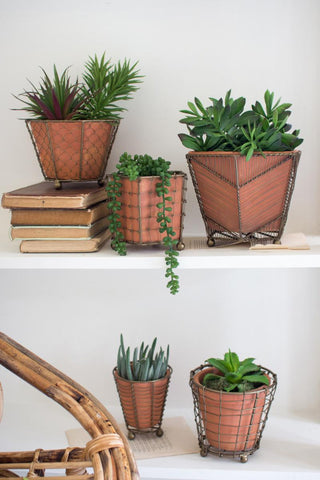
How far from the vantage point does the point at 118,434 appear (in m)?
0.85

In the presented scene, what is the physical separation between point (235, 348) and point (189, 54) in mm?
704

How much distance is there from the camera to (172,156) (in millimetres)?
1351

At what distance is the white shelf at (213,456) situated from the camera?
44.4 inches

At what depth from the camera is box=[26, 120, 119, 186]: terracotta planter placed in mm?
1161

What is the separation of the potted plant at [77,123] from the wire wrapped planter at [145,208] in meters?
0.13

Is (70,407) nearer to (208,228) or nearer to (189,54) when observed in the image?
(208,228)

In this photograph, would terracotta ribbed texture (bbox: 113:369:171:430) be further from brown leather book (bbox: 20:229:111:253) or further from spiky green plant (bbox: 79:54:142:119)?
spiky green plant (bbox: 79:54:142:119)

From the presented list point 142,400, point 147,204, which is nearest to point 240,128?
point 147,204

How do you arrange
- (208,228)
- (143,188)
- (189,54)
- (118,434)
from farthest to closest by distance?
(189,54) → (208,228) → (143,188) → (118,434)

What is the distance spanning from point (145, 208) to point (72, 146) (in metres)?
0.21

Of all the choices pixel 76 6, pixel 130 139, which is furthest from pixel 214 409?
pixel 76 6

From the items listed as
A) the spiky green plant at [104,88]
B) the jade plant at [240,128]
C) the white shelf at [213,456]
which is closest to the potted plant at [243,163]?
the jade plant at [240,128]

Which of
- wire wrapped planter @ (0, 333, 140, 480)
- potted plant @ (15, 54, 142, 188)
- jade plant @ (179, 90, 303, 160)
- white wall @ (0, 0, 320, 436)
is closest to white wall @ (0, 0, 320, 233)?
white wall @ (0, 0, 320, 436)

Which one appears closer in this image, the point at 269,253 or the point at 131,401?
the point at 269,253
